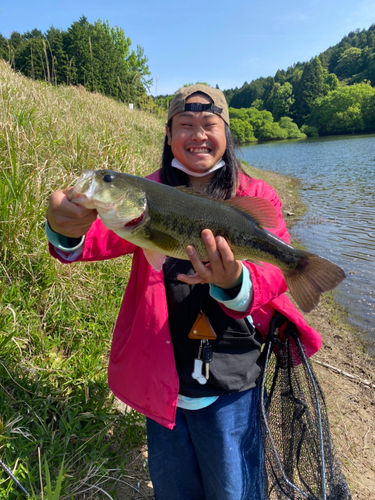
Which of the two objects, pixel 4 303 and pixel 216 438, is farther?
pixel 4 303

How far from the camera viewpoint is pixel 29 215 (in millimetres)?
3188

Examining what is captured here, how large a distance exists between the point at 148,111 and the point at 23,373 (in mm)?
12102

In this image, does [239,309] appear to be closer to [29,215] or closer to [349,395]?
[29,215]

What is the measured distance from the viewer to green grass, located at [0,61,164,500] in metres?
2.21

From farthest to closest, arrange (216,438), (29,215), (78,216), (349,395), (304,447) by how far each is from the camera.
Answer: (349,395) < (29,215) < (304,447) < (216,438) < (78,216)

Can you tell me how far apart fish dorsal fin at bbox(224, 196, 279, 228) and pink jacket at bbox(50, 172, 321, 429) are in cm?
28

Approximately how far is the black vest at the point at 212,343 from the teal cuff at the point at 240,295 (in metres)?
0.24

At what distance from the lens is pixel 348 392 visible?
12.1 feet

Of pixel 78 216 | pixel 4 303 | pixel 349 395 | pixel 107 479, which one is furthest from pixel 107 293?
pixel 349 395

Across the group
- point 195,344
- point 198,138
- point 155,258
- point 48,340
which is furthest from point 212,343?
point 48,340

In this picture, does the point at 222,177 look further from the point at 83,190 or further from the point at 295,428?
the point at 295,428

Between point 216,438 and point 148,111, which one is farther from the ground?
point 148,111

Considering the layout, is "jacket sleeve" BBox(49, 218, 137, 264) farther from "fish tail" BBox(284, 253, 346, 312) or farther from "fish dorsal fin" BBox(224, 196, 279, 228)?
"fish tail" BBox(284, 253, 346, 312)

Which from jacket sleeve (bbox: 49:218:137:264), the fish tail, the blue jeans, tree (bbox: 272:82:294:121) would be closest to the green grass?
the blue jeans
